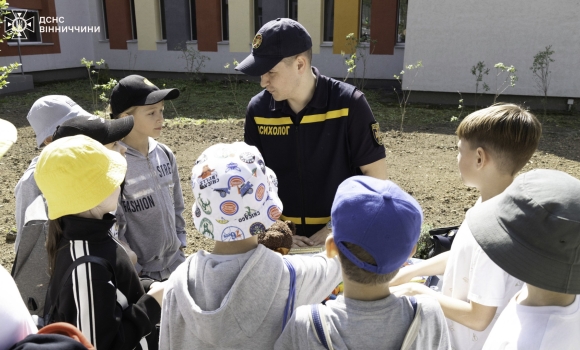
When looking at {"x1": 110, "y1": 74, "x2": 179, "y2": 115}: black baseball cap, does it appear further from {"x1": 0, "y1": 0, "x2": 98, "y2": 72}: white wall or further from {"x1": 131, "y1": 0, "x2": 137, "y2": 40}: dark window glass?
{"x1": 131, "y1": 0, "x2": 137, "y2": 40}: dark window glass

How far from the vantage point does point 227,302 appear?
1.37 m

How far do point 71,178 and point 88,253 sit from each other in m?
0.28

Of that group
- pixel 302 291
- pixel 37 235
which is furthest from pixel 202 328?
pixel 37 235

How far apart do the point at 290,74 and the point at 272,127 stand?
0.33 m

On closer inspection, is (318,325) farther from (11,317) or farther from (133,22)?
(133,22)

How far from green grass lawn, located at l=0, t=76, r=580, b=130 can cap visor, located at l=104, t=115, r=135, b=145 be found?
7863 millimetres

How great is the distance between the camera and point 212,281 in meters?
1.41

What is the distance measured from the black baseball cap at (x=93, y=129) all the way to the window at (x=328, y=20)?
15290mm

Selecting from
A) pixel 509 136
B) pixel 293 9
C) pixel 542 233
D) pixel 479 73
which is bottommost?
pixel 479 73

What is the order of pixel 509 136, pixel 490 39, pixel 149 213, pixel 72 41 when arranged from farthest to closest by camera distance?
1. pixel 72 41
2. pixel 490 39
3. pixel 149 213
4. pixel 509 136

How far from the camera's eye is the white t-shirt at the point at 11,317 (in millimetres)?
1038

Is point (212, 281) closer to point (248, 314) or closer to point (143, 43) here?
point (248, 314)

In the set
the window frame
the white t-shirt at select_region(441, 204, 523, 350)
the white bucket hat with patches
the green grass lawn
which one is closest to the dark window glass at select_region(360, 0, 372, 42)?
the green grass lawn

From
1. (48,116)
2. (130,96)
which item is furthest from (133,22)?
(48,116)
